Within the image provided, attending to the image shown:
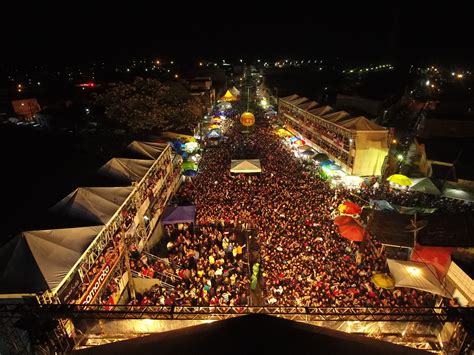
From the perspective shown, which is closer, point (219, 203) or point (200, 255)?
point (200, 255)

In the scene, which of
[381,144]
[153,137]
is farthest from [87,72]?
[381,144]

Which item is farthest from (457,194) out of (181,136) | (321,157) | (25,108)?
(25,108)

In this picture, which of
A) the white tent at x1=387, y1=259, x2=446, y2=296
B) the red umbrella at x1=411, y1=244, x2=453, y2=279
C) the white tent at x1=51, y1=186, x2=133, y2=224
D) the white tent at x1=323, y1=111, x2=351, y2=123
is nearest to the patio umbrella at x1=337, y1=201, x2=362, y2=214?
the red umbrella at x1=411, y1=244, x2=453, y2=279

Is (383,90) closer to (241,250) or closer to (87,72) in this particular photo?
(241,250)

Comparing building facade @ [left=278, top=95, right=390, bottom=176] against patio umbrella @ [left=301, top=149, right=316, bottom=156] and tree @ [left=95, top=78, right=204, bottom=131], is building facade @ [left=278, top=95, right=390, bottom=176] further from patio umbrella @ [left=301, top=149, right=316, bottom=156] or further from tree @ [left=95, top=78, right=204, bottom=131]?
tree @ [left=95, top=78, right=204, bottom=131]

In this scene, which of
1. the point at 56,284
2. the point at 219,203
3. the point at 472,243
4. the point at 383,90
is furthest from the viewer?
the point at 383,90

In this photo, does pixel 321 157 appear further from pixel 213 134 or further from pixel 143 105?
pixel 143 105
